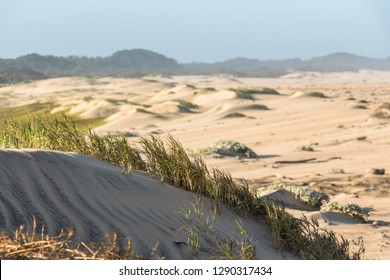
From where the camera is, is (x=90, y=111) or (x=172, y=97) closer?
(x=90, y=111)

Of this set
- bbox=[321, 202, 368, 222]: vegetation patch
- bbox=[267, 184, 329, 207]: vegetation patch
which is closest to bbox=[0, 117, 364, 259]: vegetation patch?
bbox=[321, 202, 368, 222]: vegetation patch

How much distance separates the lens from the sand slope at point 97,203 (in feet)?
16.7

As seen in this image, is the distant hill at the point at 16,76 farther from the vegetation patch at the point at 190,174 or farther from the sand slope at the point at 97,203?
the sand slope at the point at 97,203

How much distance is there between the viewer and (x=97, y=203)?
557cm

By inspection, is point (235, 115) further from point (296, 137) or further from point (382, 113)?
point (296, 137)

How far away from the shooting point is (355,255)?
6.00 metres

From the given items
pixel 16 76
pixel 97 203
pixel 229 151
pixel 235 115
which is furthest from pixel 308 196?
pixel 16 76

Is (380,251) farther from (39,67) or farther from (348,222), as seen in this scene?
(39,67)

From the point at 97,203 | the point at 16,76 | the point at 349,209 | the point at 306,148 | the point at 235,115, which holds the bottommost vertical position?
the point at 16,76

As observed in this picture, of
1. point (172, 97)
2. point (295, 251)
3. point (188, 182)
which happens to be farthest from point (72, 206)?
point (172, 97)

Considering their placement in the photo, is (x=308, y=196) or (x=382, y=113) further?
(x=382, y=113)

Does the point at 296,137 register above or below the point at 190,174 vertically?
below
